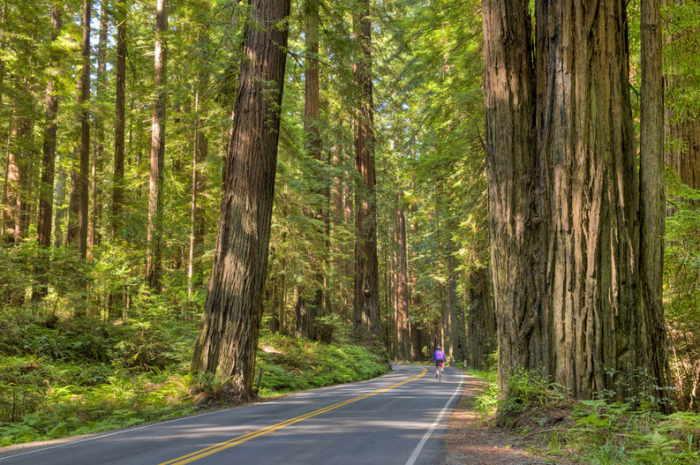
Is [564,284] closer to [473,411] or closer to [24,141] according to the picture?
[473,411]

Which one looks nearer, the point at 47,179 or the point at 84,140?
the point at 84,140

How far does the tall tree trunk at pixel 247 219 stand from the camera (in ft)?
41.9

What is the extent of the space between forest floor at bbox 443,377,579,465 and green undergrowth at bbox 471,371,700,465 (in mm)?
36

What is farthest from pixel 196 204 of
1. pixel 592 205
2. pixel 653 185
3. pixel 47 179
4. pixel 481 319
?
pixel 653 185

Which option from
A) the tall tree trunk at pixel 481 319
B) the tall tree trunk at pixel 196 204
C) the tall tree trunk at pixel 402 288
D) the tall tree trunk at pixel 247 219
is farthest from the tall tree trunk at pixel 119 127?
the tall tree trunk at pixel 402 288

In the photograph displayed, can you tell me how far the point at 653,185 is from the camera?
27.9 feet

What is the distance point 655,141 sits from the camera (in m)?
8.53

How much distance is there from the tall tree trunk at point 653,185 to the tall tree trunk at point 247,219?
8.57m

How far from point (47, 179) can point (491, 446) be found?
74.4 feet

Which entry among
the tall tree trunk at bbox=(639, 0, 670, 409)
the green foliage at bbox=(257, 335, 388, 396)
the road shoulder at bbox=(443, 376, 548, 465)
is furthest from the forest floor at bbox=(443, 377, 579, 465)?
the green foliage at bbox=(257, 335, 388, 396)

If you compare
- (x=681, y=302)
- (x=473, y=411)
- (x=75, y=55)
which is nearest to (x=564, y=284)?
(x=681, y=302)

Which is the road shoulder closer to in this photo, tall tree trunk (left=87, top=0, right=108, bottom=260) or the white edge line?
the white edge line

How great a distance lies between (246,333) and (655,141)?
10.5 meters

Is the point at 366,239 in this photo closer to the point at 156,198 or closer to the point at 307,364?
the point at 307,364
